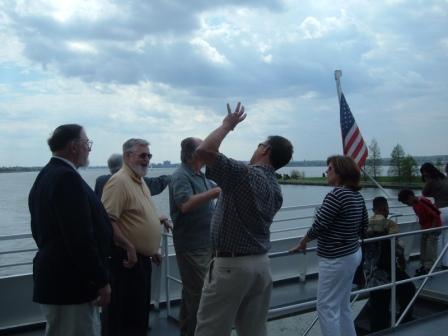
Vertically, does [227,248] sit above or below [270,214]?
below

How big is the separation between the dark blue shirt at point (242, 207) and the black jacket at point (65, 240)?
0.60 m

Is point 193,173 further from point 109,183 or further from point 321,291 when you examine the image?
point 321,291

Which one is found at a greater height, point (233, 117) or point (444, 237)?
point (233, 117)

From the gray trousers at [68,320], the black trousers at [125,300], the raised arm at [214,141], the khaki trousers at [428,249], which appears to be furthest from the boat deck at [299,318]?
the raised arm at [214,141]

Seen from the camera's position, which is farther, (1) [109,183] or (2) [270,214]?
(1) [109,183]

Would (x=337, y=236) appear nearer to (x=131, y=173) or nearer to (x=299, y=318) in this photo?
(x=131, y=173)

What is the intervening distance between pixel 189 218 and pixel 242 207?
3.76ft

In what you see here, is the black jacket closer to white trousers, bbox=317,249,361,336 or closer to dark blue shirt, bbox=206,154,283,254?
dark blue shirt, bbox=206,154,283,254

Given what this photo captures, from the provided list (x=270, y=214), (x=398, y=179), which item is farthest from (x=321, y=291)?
(x=398, y=179)

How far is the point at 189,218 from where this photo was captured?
3.51m

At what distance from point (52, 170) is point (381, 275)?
340 cm

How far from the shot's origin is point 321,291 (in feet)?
11.1

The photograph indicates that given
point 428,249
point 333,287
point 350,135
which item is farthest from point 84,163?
point 350,135

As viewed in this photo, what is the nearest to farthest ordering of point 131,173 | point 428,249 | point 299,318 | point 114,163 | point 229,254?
point 229,254 < point 131,173 < point 114,163 < point 299,318 < point 428,249
